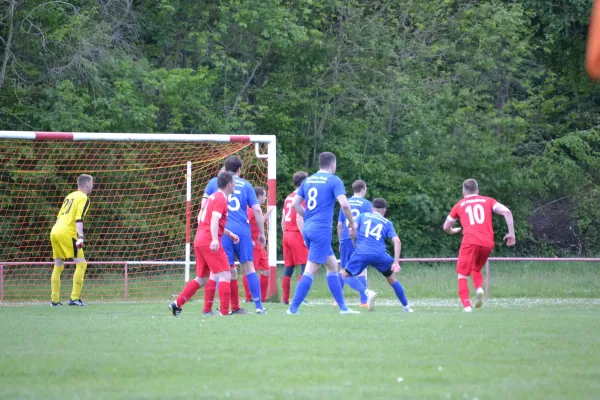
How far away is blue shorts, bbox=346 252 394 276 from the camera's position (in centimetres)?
1315

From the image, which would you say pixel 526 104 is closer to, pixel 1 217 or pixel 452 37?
pixel 452 37

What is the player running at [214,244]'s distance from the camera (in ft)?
37.6

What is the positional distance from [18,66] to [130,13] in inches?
178

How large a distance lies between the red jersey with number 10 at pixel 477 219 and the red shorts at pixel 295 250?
3273 millimetres

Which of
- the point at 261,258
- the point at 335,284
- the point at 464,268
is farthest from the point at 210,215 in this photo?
the point at 261,258

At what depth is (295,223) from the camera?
52.5ft

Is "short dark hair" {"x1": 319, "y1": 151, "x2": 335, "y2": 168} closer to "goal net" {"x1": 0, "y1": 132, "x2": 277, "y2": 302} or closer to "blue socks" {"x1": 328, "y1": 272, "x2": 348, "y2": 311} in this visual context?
"blue socks" {"x1": 328, "y1": 272, "x2": 348, "y2": 311}

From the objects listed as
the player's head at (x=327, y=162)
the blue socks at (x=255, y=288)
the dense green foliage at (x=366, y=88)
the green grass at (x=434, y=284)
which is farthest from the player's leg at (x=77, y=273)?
the dense green foliage at (x=366, y=88)

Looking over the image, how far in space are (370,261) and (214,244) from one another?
2809mm

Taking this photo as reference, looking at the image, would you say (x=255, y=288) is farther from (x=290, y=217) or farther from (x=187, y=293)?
(x=290, y=217)

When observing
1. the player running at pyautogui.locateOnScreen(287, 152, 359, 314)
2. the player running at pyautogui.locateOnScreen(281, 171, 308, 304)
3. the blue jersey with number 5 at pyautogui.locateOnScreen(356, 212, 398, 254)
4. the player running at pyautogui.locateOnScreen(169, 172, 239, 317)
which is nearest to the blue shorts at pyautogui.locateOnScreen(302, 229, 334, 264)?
the player running at pyautogui.locateOnScreen(287, 152, 359, 314)

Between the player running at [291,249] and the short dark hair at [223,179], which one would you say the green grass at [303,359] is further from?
the player running at [291,249]

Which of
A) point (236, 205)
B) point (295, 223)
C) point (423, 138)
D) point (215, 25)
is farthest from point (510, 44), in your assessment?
point (236, 205)

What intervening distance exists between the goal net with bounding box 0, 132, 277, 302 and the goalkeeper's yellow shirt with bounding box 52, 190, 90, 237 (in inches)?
145
